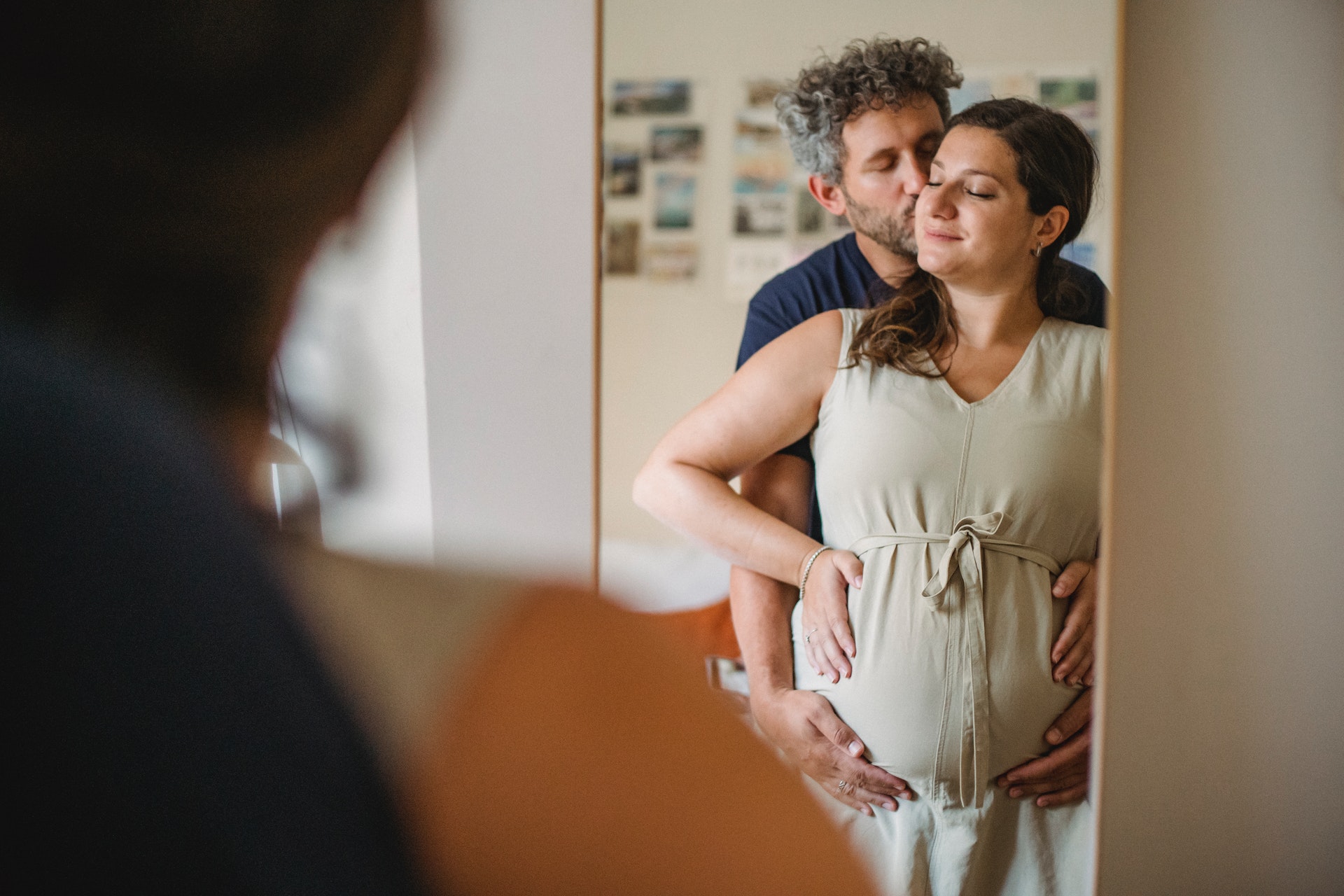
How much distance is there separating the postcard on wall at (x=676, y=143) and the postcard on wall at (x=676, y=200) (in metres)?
0.02

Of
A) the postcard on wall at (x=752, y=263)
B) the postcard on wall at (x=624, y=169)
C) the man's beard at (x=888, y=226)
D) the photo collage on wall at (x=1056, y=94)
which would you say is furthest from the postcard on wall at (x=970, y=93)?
the postcard on wall at (x=624, y=169)

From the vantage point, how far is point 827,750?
3.30 feet

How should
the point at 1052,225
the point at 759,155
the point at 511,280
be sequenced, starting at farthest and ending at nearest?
the point at 511,280 < the point at 759,155 < the point at 1052,225

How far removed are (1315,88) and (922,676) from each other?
824 mm

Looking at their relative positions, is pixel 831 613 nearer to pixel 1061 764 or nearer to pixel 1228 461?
pixel 1061 764

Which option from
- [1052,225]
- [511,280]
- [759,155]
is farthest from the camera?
[511,280]

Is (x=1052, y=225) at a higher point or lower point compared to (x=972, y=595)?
higher

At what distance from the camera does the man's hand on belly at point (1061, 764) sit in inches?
38.9

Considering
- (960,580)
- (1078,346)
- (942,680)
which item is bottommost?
(942,680)

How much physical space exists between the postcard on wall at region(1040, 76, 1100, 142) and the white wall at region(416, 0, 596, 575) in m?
0.54

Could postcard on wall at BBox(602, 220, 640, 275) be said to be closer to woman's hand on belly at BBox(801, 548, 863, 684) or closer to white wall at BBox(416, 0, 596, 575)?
white wall at BBox(416, 0, 596, 575)

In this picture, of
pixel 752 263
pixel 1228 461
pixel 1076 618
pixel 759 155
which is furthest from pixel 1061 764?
pixel 759 155

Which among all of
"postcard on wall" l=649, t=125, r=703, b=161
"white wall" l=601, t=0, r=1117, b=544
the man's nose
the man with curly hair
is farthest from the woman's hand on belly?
"postcard on wall" l=649, t=125, r=703, b=161

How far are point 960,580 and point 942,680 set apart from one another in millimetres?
110
